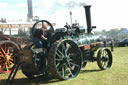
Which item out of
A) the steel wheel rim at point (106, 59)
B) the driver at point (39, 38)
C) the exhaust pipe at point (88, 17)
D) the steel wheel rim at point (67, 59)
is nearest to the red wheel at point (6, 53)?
the driver at point (39, 38)

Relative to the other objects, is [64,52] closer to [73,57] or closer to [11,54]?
[73,57]

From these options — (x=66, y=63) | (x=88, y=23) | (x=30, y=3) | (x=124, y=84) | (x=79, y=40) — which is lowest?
(x=124, y=84)

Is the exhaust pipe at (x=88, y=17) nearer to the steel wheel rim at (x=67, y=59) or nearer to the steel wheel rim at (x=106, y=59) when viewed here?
the steel wheel rim at (x=106, y=59)

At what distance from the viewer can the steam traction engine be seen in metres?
4.93

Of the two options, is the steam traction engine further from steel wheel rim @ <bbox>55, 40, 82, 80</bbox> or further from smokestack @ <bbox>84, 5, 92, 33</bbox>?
smokestack @ <bbox>84, 5, 92, 33</bbox>

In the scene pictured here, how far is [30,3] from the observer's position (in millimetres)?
73062

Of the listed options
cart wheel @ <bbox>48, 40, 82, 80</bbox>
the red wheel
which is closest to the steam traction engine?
cart wheel @ <bbox>48, 40, 82, 80</bbox>

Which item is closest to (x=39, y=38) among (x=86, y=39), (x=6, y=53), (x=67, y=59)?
(x=67, y=59)

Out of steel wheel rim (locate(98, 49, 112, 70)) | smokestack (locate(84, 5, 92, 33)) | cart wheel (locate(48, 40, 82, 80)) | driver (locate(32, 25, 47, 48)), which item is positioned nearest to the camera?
cart wheel (locate(48, 40, 82, 80))

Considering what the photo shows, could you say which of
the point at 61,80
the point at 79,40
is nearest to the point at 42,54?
the point at 61,80

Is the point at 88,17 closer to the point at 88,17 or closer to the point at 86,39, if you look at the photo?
the point at 88,17

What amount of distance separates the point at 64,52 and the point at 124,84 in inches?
71.3

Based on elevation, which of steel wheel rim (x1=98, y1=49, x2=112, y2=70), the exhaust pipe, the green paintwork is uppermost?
the exhaust pipe

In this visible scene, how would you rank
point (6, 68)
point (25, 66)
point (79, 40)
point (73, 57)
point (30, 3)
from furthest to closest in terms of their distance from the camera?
point (30, 3) < point (6, 68) < point (79, 40) < point (73, 57) < point (25, 66)
